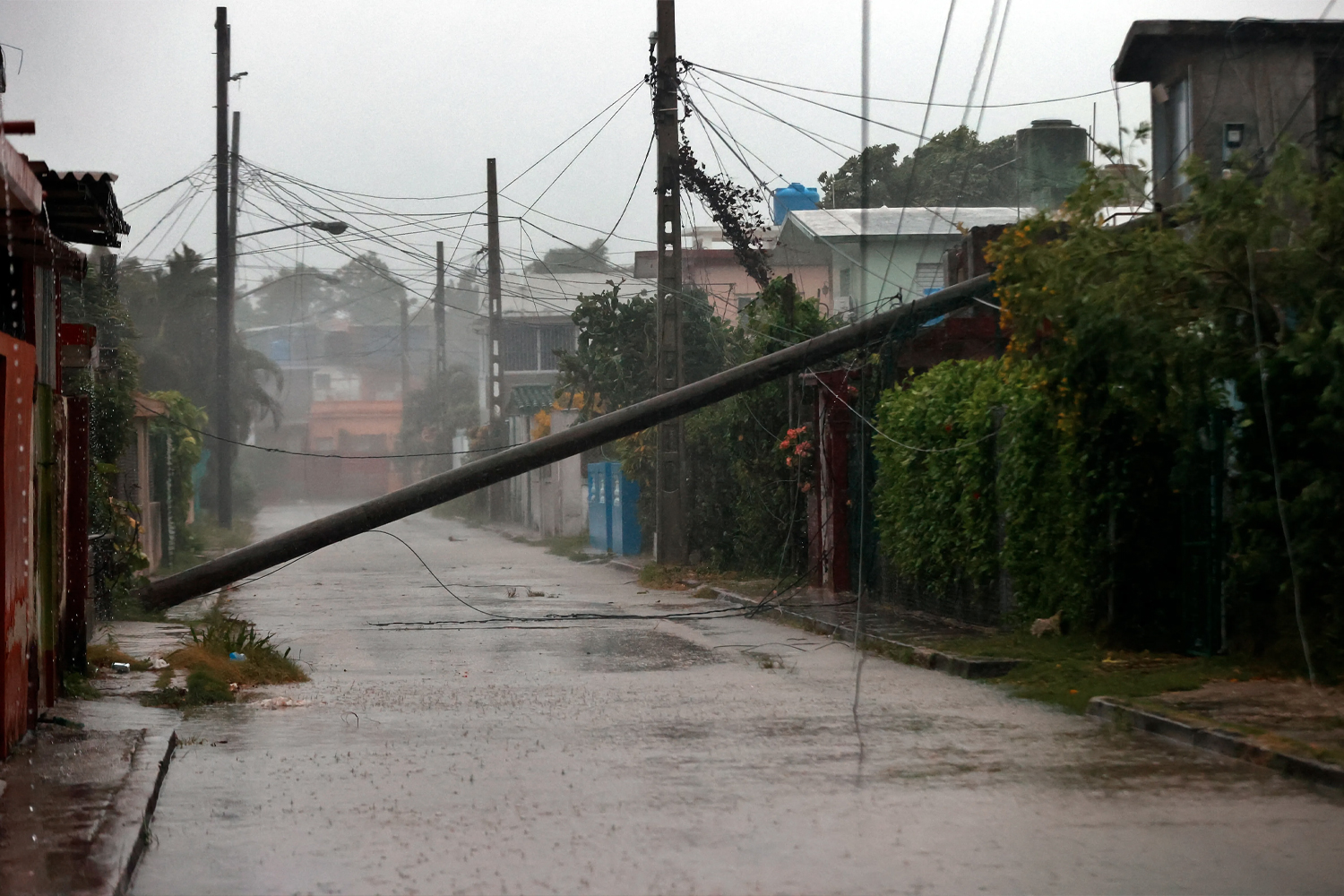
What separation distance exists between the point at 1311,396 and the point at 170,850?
8.80 m

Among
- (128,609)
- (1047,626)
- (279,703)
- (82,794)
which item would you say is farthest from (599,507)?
(82,794)

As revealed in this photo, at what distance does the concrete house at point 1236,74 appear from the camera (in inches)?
805

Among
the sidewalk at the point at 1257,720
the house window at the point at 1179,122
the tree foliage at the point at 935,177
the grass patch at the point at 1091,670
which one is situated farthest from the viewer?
the tree foliage at the point at 935,177

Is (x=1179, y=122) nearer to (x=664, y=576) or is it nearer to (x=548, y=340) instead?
(x=664, y=576)

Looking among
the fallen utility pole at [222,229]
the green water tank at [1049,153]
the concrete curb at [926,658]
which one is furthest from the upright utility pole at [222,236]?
the concrete curb at [926,658]

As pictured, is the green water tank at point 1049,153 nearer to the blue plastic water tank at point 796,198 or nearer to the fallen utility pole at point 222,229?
the blue plastic water tank at point 796,198

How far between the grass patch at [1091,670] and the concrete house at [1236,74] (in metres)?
8.62

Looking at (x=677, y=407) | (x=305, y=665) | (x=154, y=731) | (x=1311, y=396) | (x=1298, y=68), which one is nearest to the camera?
(x=154, y=731)

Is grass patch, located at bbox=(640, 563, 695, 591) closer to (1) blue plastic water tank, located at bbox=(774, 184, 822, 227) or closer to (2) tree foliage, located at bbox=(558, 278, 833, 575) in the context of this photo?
(2) tree foliage, located at bbox=(558, 278, 833, 575)

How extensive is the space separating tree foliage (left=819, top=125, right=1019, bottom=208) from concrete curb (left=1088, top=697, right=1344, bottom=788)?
34645 mm

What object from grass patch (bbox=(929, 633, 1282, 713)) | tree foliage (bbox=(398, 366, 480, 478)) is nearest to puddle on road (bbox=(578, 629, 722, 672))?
grass patch (bbox=(929, 633, 1282, 713))

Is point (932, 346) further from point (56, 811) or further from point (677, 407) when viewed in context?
point (56, 811)

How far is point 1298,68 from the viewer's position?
2073 cm

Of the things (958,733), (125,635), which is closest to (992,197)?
(125,635)
